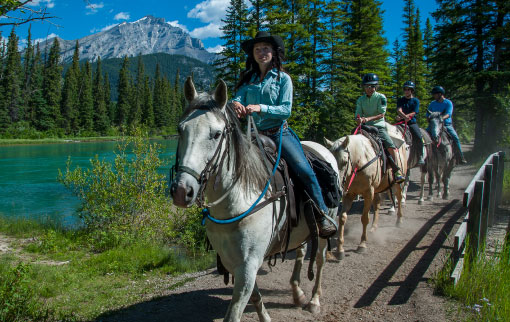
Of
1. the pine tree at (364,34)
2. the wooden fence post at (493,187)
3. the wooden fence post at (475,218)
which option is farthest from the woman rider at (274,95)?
the pine tree at (364,34)

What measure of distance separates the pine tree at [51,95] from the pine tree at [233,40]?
63.6 metres

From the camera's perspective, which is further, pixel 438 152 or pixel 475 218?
pixel 438 152

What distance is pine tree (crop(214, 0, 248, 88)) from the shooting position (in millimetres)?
25641

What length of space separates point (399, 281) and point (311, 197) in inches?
106

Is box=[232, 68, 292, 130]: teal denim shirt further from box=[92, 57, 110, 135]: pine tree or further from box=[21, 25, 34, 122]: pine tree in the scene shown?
box=[92, 57, 110, 135]: pine tree

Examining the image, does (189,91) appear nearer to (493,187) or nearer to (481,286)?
(481,286)

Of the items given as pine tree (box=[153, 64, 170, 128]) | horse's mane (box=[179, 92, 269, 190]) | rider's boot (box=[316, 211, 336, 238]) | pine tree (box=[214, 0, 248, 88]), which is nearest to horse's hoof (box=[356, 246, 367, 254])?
A: rider's boot (box=[316, 211, 336, 238])

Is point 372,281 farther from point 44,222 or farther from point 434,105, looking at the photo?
point 44,222

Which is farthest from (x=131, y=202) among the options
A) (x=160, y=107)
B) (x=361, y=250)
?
(x=160, y=107)

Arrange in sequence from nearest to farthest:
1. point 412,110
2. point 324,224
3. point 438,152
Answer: point 324,224
point 412,110
point 438,152

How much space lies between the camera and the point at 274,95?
378 cm

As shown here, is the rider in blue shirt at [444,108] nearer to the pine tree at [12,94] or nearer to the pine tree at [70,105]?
the pine tree at [12,94]

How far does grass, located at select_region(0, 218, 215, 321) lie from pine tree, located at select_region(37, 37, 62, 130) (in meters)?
74.6

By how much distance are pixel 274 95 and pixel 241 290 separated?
6.47 ft
